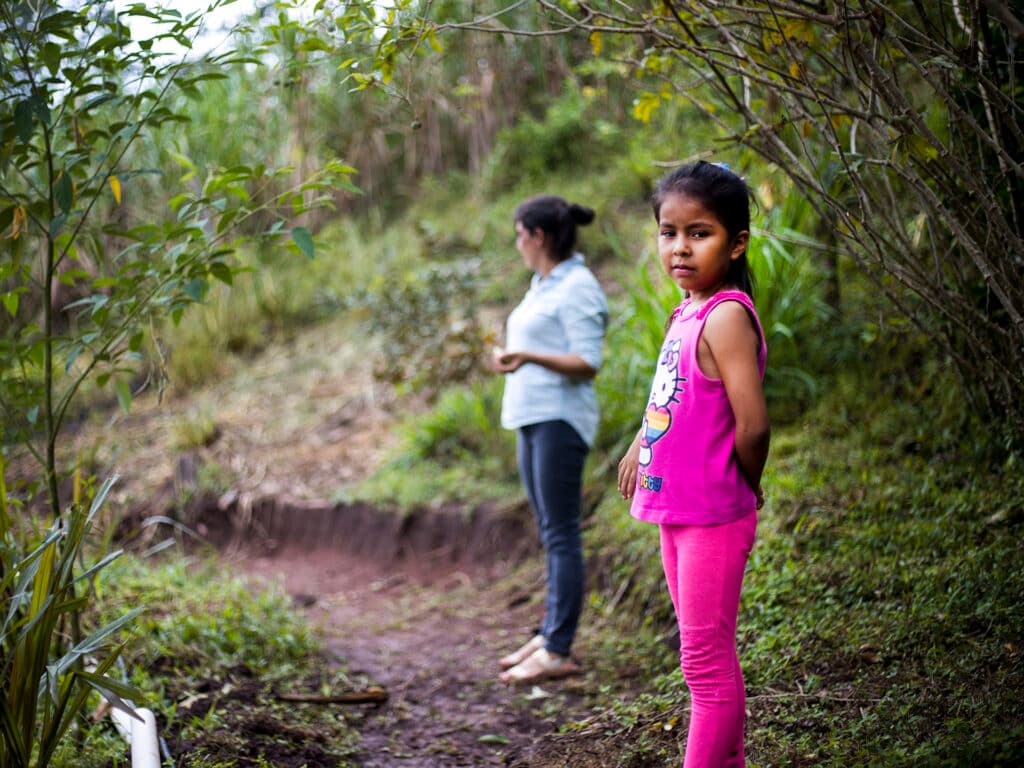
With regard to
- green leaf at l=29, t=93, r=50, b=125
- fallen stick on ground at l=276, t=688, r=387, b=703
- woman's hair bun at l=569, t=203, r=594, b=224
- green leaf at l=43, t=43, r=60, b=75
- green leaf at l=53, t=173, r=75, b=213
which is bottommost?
fallen stick on ground at l=276, t=688, r=387, b=703

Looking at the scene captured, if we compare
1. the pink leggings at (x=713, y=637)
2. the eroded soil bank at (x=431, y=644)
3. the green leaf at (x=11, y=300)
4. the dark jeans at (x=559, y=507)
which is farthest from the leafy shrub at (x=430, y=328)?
the pink leggings at (x=713, y=637)

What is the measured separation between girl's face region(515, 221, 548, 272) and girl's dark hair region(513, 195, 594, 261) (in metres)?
0.02

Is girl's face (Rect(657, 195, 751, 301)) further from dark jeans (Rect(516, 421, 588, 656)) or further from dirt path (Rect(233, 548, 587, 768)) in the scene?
dirt path (Rect(233, 548, 587, 768))

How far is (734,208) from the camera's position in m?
2.01

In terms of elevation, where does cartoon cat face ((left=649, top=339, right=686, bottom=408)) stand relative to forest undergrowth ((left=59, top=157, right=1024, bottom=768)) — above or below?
above

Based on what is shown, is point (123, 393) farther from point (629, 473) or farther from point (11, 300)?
point (629, 473)

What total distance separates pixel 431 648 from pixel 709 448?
250 cm

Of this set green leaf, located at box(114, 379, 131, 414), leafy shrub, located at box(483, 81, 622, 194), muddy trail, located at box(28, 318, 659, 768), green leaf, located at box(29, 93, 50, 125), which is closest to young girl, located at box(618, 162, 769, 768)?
muddy trail, located at box(28, 318, 659, 768)

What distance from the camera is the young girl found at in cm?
191

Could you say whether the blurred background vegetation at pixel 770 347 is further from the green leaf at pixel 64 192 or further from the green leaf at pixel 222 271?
the green leaf at pixel 64 192

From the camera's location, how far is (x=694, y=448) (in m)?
1.97

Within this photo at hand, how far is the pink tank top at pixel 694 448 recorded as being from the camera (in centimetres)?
195

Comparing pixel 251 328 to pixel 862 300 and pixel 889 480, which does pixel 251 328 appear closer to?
pixel 862 300

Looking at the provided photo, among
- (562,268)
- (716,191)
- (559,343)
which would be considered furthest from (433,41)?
(559,343)
